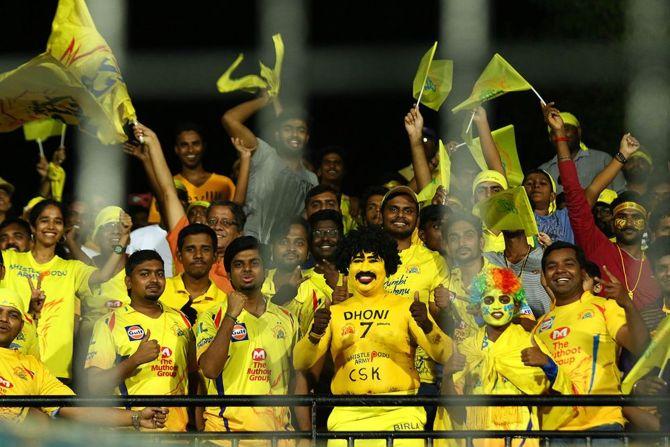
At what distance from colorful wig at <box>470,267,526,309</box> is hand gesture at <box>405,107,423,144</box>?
1.25m

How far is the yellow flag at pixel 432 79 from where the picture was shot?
6.33 metres

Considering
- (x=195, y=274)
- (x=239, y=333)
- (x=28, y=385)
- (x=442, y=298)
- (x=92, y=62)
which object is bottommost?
(x=28, y=385)

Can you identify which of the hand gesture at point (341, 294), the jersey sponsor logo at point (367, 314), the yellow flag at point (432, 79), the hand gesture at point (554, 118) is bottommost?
the jersey sponsor logo at point (367, 314)

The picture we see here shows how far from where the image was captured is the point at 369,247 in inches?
230

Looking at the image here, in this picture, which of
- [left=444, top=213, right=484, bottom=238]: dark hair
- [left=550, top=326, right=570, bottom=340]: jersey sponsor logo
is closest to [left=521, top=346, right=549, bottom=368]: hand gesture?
[left=550, top=326, right=570, bottom=340]: jersey sponsor logo

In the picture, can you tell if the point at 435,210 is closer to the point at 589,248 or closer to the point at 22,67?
the point at 589,248

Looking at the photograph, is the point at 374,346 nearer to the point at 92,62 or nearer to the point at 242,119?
the point at 92,62

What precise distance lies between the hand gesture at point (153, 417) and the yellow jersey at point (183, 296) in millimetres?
759

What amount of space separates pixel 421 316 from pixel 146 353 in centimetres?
108

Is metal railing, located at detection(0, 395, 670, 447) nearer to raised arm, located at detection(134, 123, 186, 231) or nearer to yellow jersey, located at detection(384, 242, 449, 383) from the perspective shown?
yellow jersey, located at detection(384, 242, 449, 383)

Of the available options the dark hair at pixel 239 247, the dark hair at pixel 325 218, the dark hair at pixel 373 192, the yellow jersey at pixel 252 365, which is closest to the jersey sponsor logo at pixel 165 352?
the yellow jersey at pixel 252 365

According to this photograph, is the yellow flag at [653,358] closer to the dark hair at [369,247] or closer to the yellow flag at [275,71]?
the dark hair at [369,247]

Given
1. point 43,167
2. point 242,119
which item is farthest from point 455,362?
point 43,167

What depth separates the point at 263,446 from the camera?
5.64m
